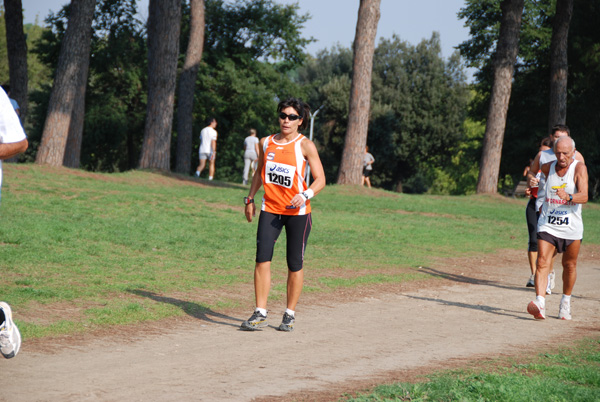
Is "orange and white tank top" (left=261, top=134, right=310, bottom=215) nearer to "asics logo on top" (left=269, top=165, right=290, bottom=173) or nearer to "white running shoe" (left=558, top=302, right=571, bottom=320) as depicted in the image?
"asics logo on top" (left=269, top=165, right=290, bottom=173)

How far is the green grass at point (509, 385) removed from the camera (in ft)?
15.8

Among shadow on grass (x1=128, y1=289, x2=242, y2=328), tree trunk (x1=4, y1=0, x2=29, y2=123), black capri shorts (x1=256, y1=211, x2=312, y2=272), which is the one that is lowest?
shadow on grass (x1=128, y1=289, x2=242, y2=328)

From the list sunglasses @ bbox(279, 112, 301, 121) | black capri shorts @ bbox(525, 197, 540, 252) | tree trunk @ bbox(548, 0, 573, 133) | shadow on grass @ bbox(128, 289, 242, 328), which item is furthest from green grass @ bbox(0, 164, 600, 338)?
tree trunk @ bbox(548, 0, 573, 133)

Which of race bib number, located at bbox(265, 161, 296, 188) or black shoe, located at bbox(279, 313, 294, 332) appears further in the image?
black shoe, located at bbox(279, 313, 294, 332)

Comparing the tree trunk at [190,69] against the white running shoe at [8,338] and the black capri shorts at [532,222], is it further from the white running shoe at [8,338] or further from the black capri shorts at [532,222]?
the white running shoe at [8,338]

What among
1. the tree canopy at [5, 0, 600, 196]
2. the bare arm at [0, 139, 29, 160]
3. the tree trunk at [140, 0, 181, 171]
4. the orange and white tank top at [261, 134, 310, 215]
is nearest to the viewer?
the bare arm at [0, 139, 29, 160]

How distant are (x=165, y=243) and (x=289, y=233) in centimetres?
561

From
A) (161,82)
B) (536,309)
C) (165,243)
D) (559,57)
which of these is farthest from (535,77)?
(536,309)

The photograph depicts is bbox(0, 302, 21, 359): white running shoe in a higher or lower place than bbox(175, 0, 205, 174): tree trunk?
lower

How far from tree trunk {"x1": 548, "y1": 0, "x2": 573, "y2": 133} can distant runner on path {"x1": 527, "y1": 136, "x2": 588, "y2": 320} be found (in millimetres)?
22427

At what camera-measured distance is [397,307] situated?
29.2 ft

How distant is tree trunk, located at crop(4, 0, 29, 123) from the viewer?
77.7 feet

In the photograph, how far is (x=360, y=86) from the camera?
25.3m

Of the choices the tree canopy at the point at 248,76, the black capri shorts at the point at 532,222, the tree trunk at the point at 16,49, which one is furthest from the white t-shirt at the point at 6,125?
the tree canopy at the point at 248,76
